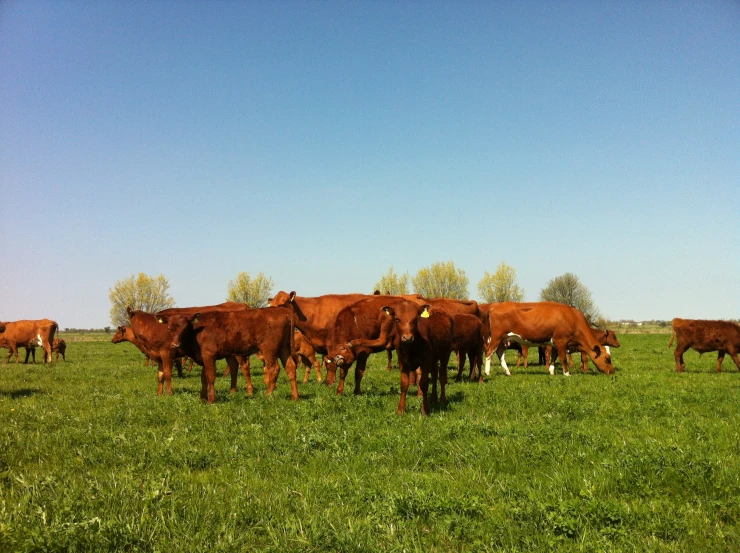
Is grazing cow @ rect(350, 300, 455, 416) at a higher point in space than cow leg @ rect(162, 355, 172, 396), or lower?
higher

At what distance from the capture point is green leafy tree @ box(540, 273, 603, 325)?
85.2 meters

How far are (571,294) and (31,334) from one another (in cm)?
7543

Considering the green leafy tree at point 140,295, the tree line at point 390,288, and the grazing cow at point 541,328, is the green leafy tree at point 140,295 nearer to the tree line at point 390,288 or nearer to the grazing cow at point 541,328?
the tree line at point 390,288

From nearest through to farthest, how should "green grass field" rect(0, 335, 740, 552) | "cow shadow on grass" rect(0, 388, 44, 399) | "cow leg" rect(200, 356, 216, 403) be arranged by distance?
"green grass field" rect(0, 335, 740, 552)
"cow leg" rect(200, 356, 216, 403)
"cow shadow on grass" rect(0, 388, 44, 399)

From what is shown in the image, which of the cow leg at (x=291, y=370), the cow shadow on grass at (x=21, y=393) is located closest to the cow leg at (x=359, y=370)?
the cow leg at (x=291, y=370)

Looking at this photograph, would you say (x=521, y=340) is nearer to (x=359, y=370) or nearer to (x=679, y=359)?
(x=679, y=359)

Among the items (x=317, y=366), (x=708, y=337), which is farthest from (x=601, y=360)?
(x=317, y=366)

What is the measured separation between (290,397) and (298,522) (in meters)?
8.19

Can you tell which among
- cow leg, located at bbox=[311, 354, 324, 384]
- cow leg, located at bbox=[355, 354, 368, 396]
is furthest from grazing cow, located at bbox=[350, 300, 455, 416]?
cow leg, located at bbox=[311, 354, 324, 384]

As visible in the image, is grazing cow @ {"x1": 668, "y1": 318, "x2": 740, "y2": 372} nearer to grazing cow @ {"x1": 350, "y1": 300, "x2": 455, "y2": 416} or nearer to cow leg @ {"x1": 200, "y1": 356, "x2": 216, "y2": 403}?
grazing cow @ {"x1": 350, "y1": 300, "x2": 455, "y2": 416}

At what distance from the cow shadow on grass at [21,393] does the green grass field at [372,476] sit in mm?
3413

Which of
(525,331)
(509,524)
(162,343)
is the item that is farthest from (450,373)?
(509,524)

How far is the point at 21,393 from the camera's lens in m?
15.3

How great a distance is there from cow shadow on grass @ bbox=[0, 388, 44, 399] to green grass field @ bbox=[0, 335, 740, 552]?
11.2ft
